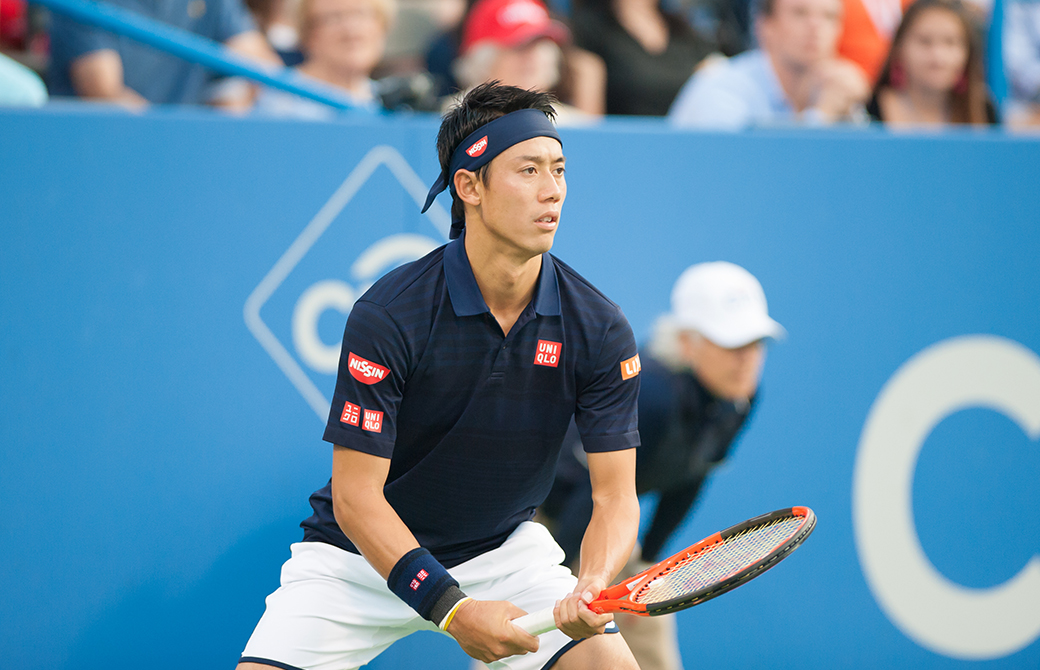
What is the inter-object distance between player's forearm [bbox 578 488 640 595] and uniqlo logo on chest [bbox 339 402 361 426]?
66 centimetres

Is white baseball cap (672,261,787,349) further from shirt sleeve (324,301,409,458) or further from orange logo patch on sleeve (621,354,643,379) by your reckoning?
shirt sleeve (324,301,409,458)

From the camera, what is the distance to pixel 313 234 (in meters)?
3.46

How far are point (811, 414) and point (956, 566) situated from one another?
813 millimetres

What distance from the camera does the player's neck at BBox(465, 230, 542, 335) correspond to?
2631 millimetres

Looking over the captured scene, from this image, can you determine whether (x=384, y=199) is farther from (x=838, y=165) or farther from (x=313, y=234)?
(x=838, y=165)

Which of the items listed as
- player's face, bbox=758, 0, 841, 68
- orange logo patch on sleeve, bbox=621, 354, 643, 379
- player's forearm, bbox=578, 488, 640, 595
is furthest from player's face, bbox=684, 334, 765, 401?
player's face, bbox=758, 0, 841, 68

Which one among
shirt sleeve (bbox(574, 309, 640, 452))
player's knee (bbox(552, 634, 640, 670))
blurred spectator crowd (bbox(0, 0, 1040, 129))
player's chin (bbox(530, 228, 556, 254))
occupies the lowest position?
player's knee (bbox(552, 634, 640, 670))

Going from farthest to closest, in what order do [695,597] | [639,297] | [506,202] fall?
[639,297]
[506,202]
[695,597]

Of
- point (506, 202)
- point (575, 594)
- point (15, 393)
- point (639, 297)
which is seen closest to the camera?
point (575, 594)

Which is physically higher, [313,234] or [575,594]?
[313,234]

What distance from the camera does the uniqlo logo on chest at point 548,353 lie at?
2660 mm

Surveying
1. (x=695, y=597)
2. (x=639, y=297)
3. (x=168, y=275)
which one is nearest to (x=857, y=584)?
(x=639, y=297)

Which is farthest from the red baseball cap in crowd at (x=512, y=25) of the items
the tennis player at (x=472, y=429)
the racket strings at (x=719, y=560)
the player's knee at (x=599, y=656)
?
the player's knee at (x=599, y=656)

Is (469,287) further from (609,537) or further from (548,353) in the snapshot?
(609,537)
